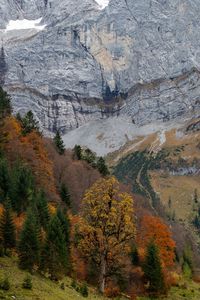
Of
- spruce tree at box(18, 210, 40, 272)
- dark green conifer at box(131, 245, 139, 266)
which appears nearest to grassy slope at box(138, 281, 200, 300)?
dark green conifer at box(131, 245, 139, 266)

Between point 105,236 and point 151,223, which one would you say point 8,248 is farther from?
point 151,223

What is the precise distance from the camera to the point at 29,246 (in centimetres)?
3653

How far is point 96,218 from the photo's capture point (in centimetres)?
3762

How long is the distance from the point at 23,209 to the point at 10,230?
61.9ft

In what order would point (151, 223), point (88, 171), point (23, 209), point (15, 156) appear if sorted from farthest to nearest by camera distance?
point (88, 171) < point (15, 156) < point (151, 223) < point (23, 209)

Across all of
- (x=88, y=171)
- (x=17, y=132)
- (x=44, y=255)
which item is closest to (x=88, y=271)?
(x=44, y=255)

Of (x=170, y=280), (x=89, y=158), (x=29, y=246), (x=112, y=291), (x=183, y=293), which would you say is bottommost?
(x=183, y=293)

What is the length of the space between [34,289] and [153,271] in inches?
835

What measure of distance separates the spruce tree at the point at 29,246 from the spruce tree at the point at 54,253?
1009 mm

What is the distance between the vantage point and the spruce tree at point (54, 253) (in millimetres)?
37281

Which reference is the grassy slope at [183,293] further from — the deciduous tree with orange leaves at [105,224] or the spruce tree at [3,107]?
the spruce tree at [3,107]

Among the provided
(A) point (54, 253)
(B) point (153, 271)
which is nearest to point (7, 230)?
(A) point (54, 253)

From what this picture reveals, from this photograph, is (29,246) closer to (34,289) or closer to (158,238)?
(34,289)

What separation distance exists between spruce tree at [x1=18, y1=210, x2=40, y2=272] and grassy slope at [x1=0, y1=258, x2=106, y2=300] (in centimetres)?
83
